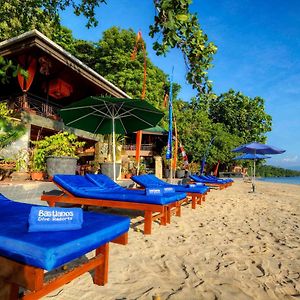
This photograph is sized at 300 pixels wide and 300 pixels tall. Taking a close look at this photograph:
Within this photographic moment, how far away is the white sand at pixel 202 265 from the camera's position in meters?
2.15

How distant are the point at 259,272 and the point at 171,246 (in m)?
1.14

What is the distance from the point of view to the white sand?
2.15 metres

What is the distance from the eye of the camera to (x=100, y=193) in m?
4.70

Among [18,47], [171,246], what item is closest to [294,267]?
[171,246]

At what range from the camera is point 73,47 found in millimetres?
24297

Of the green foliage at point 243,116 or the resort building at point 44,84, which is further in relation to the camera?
the green foliage at point 243,116

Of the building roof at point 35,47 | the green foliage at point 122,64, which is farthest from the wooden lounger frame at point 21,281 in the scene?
the green foliage at point 122,64

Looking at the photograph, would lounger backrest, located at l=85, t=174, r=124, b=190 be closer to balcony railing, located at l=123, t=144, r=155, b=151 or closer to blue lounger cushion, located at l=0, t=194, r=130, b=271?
blue lounger cushion, located at l=0, t=194, r=130, b=271

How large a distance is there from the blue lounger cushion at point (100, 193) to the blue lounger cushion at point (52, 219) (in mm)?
2116

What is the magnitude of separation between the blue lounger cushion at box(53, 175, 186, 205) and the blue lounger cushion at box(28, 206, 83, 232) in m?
2.12

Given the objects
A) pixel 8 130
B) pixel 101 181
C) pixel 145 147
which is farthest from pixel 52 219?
pixel 145 147

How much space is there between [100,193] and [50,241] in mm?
3088

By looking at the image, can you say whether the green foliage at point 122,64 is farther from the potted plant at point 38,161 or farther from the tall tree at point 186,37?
the tall tree at point 186,37

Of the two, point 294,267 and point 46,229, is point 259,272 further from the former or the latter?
point 46,229
